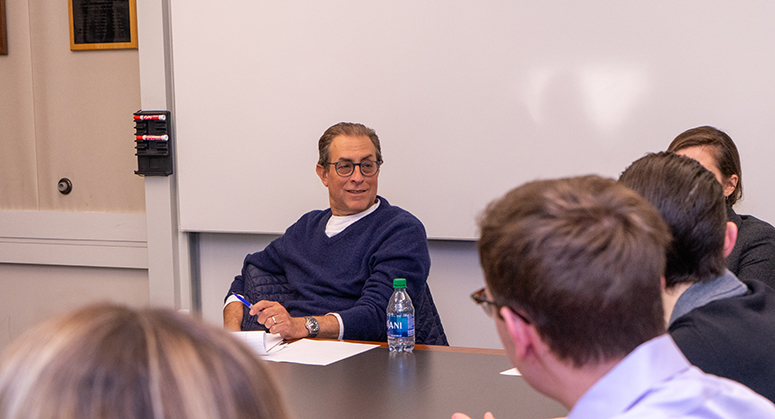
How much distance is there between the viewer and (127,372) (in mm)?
448

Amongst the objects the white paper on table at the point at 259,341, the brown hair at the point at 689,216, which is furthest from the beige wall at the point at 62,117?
the brown hair at the point at 689,216

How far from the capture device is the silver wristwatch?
2068 millimetres

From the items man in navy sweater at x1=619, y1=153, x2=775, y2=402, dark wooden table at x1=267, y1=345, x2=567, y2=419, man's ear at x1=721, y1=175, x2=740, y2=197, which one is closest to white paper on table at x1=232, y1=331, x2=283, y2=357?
dark wooden table at x1=267, y1=345, x2=567, y2=419

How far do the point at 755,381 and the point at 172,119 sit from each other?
271 centimetres

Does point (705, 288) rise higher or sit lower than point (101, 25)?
lower

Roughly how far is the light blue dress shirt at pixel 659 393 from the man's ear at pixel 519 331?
87 mm

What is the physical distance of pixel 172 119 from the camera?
3223 mm

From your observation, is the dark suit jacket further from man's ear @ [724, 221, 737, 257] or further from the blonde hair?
the blonde hair

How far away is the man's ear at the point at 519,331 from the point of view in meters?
0.84

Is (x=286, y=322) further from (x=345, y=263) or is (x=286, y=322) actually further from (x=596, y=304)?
(x=596, y=304)

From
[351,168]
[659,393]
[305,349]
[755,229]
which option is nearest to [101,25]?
[351,168]

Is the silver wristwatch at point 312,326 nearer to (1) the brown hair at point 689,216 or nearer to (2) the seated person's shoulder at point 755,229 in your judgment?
(1) the brown hair at point 689,216

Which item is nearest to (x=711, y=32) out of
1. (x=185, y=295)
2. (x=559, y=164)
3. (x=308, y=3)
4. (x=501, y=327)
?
(x=559, y=164)

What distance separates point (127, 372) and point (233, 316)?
193 centimetres
